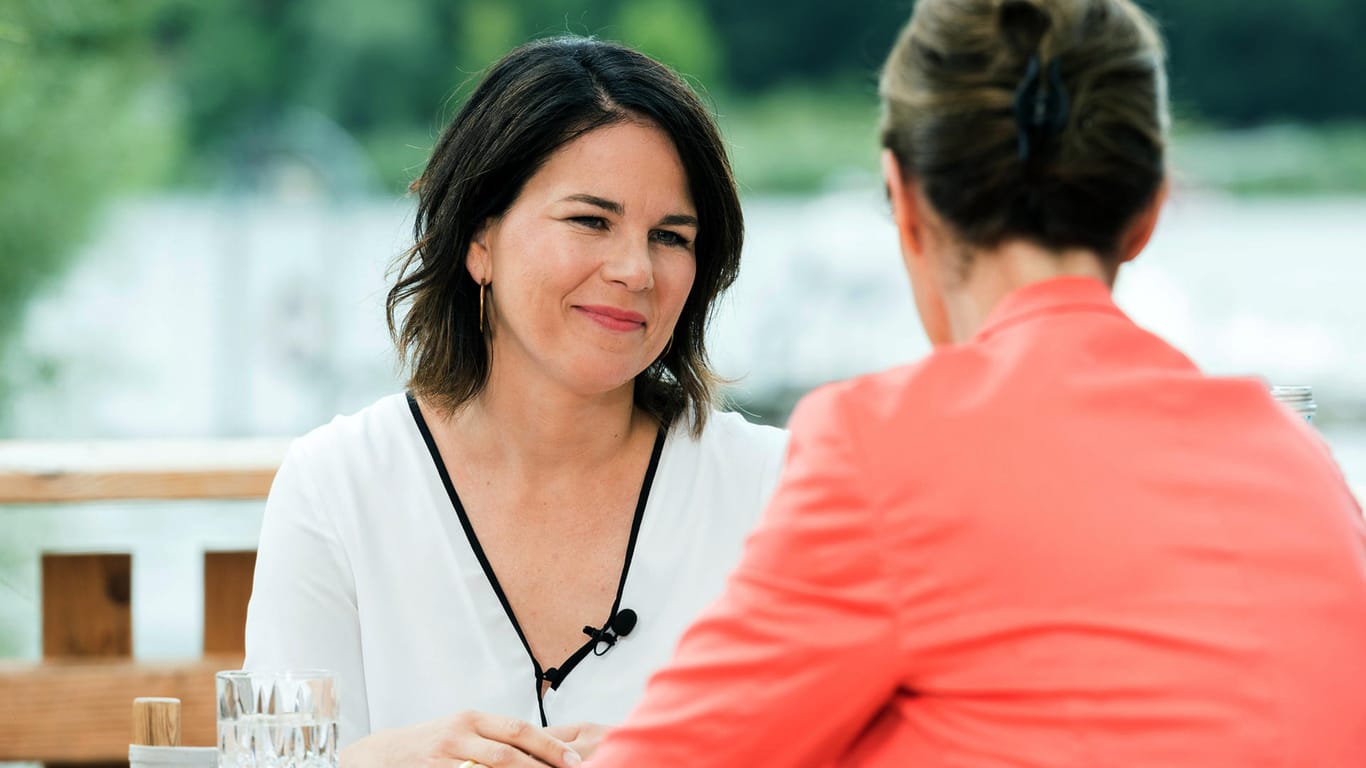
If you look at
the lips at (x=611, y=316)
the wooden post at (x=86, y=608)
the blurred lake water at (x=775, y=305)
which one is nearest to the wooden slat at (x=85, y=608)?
the wooden post at (x=86, y=608)

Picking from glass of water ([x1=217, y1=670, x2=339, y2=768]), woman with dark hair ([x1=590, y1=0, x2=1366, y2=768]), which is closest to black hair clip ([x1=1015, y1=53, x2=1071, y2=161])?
woman with dark hair ([x1=590, y1=0, x2=1366, y2=768])

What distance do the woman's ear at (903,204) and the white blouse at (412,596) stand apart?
738 mm

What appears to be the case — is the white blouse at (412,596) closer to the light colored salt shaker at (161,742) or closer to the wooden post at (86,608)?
the light colored salt shaker at (161,742)

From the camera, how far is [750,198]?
9703 millimetres

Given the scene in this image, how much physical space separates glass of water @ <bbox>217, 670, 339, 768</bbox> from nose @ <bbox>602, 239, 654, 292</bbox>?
63 cm

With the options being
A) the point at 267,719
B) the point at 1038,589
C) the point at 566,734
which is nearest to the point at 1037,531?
the point at 1038,589

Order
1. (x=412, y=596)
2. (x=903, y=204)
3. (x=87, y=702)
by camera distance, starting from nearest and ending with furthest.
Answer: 1. (x=903, y=204)
2. (x=412, y=596)
3. (x=87, y=702)

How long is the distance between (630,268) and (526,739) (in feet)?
1.72

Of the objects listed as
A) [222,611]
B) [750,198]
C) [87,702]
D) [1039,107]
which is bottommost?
[87,702]

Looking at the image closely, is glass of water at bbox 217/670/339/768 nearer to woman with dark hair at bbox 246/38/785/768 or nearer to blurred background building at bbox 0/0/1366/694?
woman with dark hair at bbox 246/38/785/768

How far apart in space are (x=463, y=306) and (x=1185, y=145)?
0.98 m

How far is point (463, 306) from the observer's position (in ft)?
5.74

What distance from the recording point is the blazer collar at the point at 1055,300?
85cm

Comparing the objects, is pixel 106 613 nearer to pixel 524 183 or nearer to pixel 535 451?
pixel 535 451
